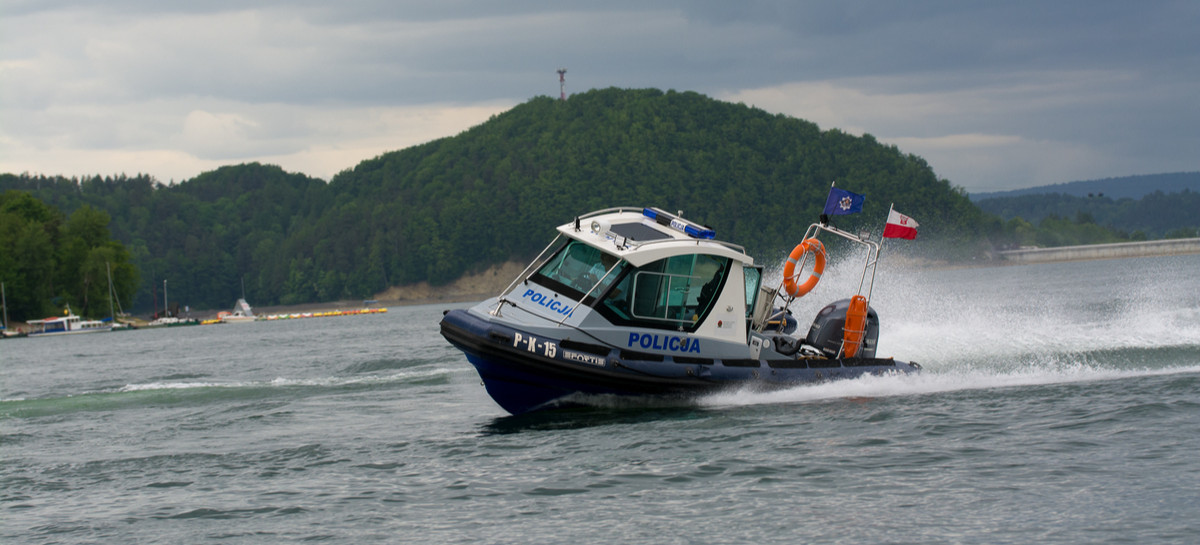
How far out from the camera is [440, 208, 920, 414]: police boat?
15008 millimetres

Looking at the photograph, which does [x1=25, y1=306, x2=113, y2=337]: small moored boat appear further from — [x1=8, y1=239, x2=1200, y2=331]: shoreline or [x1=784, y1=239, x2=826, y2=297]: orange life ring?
[x1=784, y1=239, x2=826, y2=297]: orange life ring

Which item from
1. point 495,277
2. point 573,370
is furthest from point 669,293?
point 495,277

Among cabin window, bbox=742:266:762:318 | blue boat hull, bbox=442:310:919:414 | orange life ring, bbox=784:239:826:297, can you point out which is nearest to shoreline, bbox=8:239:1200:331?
orange life ring, bbox=784:239:826:297

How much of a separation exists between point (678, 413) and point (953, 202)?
526 feet

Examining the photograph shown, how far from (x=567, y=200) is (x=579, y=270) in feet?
512

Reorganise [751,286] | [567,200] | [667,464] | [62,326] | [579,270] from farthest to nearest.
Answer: [567,200] → [62,326] → [751,286] → [579,270] → [667,464]

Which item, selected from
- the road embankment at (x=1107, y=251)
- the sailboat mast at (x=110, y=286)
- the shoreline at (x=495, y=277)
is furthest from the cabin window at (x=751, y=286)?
the road embankment at (x=1107, y=251)

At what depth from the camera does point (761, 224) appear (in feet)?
524

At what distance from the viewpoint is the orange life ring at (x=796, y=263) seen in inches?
674

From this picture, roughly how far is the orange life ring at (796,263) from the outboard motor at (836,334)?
582 mm

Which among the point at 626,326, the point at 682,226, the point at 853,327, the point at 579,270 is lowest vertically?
the point at 853,327

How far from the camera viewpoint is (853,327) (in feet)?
55.8

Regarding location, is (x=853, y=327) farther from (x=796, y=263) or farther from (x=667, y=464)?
(x=667, y=464)

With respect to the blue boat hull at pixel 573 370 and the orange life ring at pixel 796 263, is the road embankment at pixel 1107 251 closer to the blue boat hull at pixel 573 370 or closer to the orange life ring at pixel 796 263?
Result: the orange life ring at pixel 796 263
